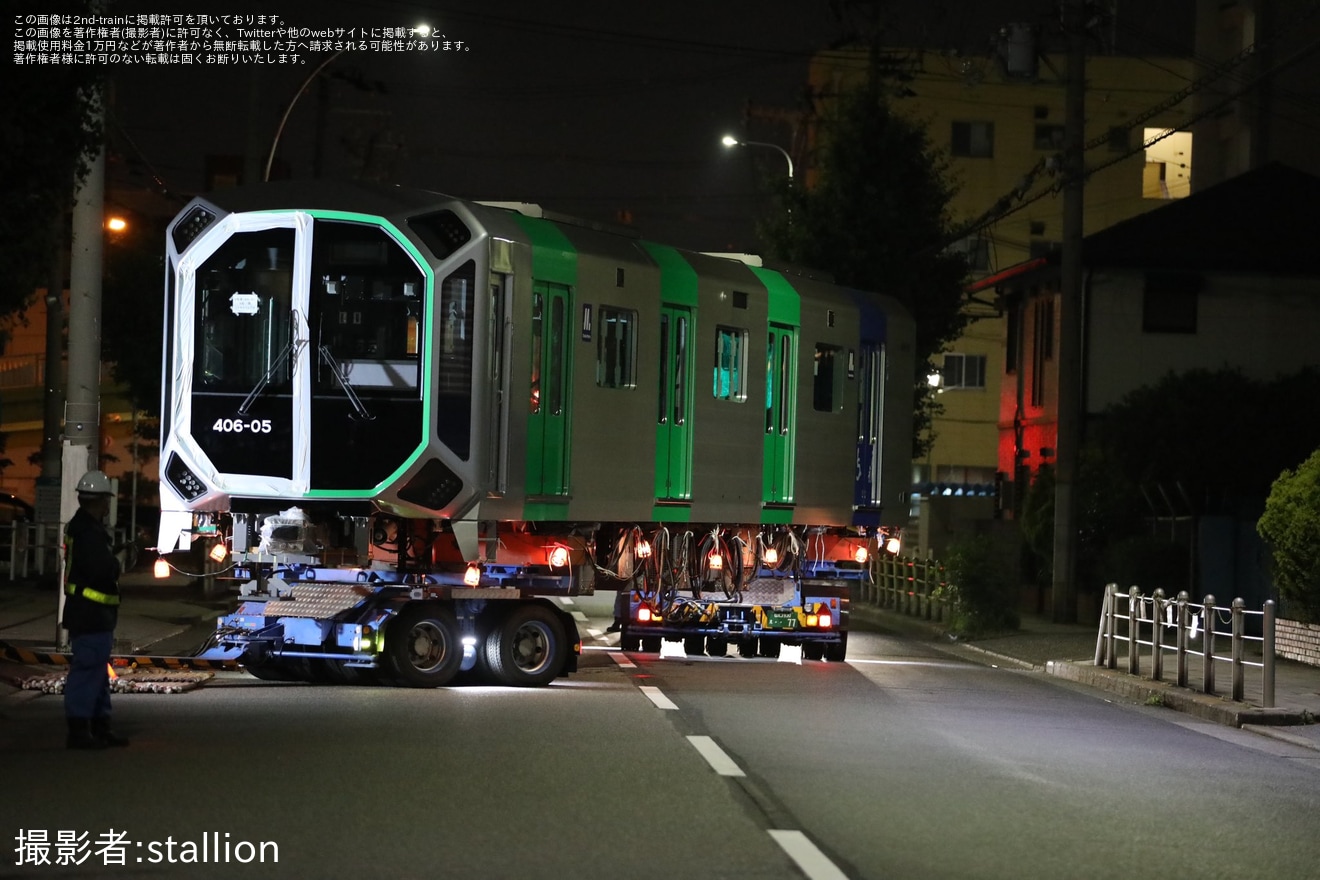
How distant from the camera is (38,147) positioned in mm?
16297

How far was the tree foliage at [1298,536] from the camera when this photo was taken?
73.9ft

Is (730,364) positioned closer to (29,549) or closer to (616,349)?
(616,349)

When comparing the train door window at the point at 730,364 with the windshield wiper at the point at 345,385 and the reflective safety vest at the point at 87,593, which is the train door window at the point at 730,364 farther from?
the reflective safety vest at the point at 87,593

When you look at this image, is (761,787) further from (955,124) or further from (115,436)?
(955,124)

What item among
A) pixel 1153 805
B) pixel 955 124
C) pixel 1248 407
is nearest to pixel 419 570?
pixel 1153 805

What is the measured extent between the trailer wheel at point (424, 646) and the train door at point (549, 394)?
137 centimetres

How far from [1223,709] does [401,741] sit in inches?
327

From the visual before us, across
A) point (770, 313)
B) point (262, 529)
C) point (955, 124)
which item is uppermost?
point (955, 124)

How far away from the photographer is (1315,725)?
57.0ft

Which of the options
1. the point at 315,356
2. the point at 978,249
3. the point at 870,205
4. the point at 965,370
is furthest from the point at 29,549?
the point at 965,370

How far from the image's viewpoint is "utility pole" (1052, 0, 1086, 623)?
96.6ft

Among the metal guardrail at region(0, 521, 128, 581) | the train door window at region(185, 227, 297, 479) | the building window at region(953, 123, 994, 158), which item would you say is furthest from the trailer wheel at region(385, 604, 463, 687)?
the building window at region(953, 123, 994, 158)

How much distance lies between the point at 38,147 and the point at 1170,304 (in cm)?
3279

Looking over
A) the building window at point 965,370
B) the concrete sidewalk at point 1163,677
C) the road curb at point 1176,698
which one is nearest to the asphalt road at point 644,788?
the road curb at point 1176,698
